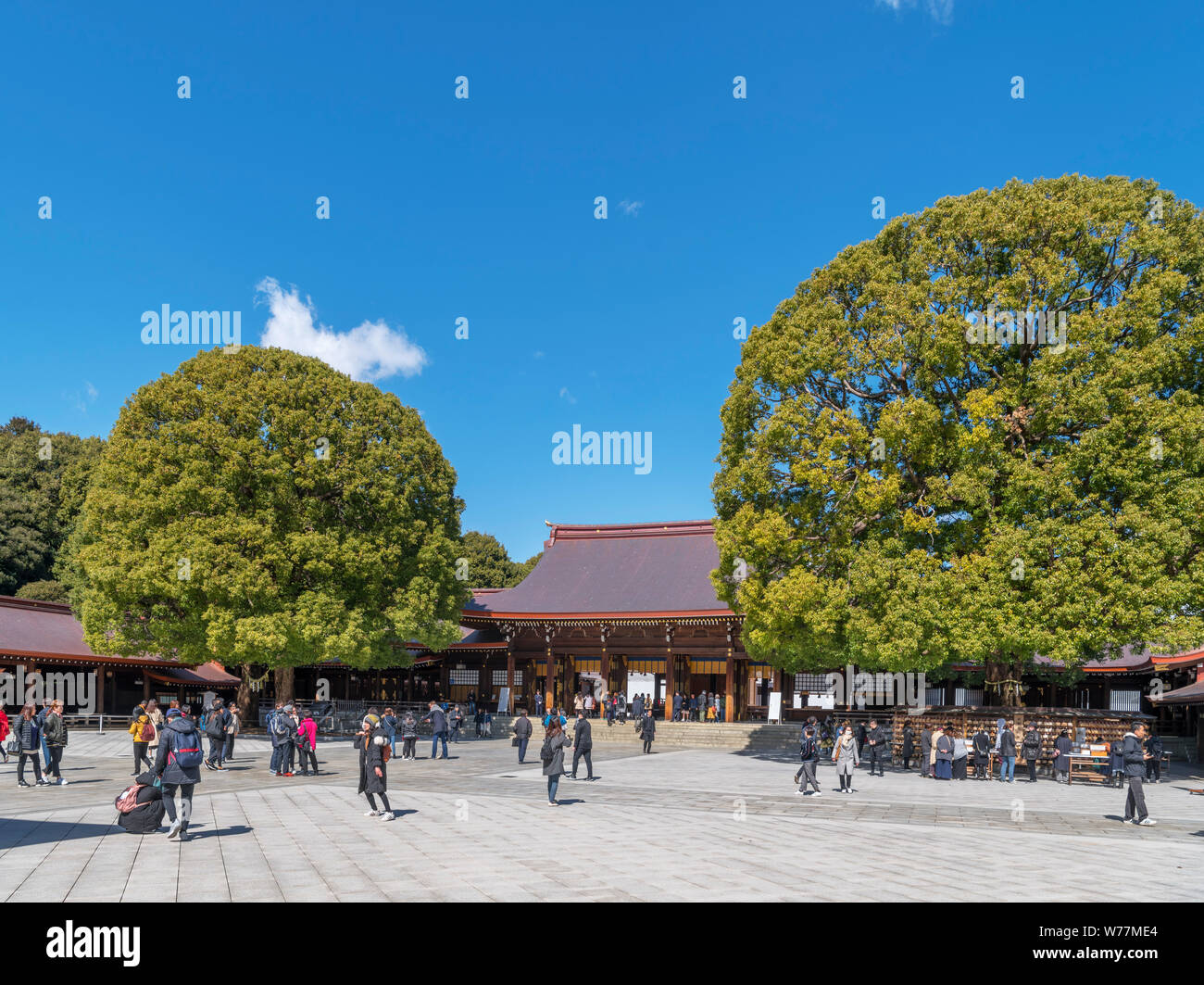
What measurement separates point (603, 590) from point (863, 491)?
23.3m

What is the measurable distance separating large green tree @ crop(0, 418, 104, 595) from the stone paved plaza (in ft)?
109

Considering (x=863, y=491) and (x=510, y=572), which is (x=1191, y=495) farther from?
(x=510, y=572)

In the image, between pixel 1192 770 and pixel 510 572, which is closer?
pixel 1192 770

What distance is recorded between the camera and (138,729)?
1947cm

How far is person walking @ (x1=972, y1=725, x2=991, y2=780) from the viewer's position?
24781 mm

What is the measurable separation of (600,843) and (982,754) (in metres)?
15.4

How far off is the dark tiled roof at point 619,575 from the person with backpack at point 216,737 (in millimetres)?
20857

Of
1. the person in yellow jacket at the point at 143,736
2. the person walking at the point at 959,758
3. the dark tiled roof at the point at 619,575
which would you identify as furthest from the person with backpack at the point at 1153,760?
the person in yellow jacket at the point at 143,736

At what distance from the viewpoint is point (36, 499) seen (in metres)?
53.5

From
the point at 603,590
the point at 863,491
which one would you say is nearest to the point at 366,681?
the point at 603,590

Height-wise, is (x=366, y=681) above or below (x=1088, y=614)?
below

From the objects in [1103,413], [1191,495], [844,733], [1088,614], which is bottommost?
[844,733]
